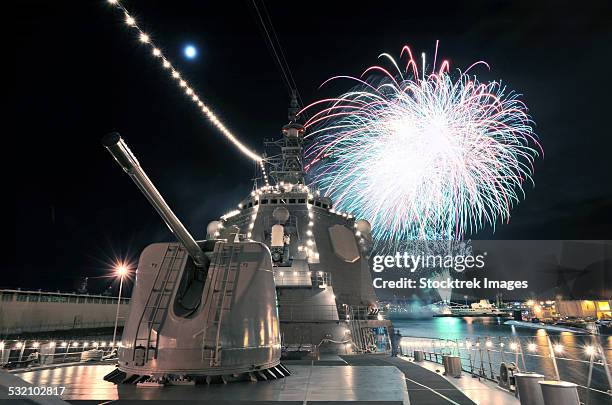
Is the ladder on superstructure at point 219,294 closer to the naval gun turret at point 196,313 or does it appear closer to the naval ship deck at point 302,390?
the naval gun turret at point 196,313

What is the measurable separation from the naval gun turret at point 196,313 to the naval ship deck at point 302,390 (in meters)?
0.42

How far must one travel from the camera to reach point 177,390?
6266 mm

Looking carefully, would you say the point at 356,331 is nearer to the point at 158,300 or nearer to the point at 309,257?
the point at 309,257

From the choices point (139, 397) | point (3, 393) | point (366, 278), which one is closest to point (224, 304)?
point (139, 397)

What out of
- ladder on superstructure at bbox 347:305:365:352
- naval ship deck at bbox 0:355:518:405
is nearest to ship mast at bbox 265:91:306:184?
ladder on superstructure at bbox 347:305:365:352

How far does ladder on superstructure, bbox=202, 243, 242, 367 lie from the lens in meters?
6.96

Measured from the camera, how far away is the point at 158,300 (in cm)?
773

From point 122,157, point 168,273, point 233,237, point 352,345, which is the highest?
point 122,157

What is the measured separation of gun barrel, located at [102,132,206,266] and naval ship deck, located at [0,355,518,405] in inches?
110

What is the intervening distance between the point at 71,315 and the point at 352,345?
3667cm

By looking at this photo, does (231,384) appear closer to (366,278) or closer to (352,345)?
(352,345)

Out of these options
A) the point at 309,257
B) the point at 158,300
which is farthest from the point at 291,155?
the point at 158,300

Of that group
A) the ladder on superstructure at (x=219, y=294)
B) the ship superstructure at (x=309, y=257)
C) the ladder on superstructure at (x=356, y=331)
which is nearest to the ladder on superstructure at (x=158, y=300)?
the ladder on superstructure at (x=219, y=294)

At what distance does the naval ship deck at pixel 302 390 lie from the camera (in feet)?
17.9
